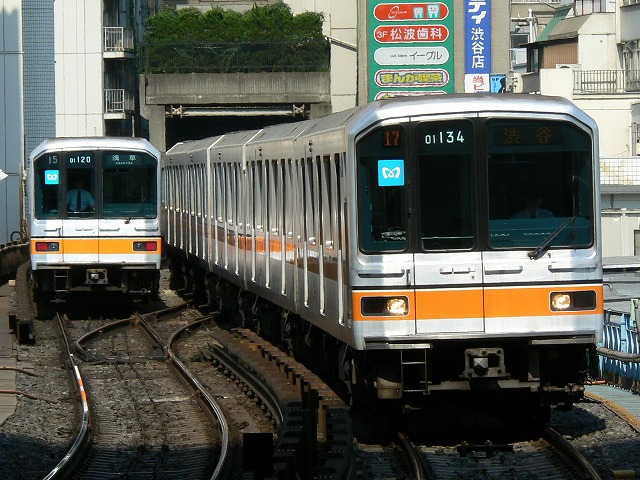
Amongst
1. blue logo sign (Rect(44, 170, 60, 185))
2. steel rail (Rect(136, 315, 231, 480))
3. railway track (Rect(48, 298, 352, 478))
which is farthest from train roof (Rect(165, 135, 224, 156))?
railway track (Rect(48, 298, 352, 478))

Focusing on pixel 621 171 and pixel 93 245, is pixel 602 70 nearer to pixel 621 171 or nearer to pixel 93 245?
pixel 621 171

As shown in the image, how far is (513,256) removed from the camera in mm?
10406

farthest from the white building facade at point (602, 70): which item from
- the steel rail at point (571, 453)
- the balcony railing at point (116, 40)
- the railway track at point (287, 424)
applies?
the steel rail at point (571, 453)

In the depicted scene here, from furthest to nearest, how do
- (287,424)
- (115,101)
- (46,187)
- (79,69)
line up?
1. (115,101)
2. (79,69)
3. (46,187)
4. (287,424)

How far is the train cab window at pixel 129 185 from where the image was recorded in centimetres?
2114

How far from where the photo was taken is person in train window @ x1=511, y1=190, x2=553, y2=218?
34.4 ft

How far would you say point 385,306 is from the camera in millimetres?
10328

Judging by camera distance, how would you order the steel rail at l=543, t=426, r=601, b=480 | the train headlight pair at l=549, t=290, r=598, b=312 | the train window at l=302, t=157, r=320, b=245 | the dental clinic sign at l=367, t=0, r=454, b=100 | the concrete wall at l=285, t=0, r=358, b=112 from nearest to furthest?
the steel rail at l=543, t=426, r=601, b=480 < the train headlight pair at l=549, t=290, r=598, b=312 < the train window at l=302, t=157, r=320, b=245 < the dental clinic sign at l=367, t=0, r=454, b=100 < the concrete wall at l=285, t=0, r=358, b=112

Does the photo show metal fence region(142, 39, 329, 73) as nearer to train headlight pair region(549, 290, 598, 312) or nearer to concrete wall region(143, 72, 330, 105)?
concrete wall region(143, 72, 330, 105)

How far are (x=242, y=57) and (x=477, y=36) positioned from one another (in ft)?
25.7

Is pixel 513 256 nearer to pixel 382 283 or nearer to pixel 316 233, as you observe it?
pixel 382 283

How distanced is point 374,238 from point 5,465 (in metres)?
3.12

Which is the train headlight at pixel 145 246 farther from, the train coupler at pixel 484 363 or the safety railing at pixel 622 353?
the train coupler at pixel 484 363

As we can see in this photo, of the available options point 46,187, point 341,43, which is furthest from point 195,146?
point 341,43
